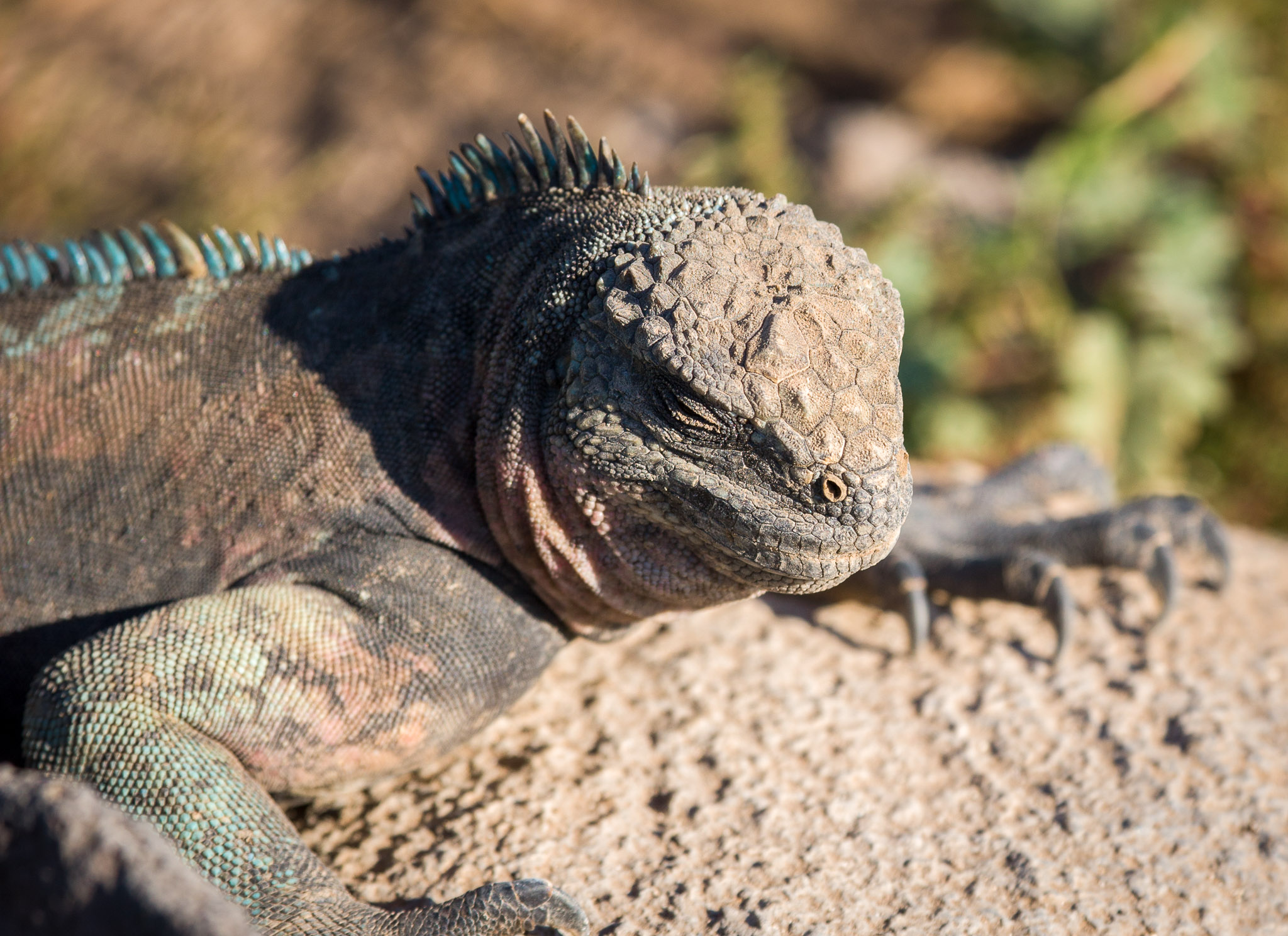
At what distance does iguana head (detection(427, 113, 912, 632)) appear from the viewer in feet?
7.84

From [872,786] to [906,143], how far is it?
26.4 ft

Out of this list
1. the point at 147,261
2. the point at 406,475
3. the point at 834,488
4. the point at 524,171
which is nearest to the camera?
the point at 834,488

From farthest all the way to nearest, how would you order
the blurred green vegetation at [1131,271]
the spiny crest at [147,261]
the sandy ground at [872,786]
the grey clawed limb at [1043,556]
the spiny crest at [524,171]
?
the blurred green vegetation at [1131,271]
the grey clawed limb at [1043,556]
the spiny crest at [147,261]
the spiny crest at [524,171]
the sandy ground at [872,786]

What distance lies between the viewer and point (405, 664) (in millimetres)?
2717

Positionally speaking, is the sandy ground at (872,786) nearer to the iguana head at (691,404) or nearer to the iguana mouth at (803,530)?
the iguana head at (691,404)

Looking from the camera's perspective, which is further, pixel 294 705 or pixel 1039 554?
pixel 1039 554

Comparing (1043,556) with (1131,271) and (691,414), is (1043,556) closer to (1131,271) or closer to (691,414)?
(691,414)

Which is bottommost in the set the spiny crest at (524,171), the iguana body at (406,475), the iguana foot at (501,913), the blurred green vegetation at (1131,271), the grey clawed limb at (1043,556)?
the iguana foot at (501,913)

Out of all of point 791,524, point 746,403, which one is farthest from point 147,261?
point 791,524

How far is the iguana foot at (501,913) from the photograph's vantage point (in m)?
2.42

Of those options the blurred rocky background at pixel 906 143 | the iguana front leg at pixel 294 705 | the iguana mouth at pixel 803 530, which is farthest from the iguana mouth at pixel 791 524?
the blurred rocky background at pixel 906 143

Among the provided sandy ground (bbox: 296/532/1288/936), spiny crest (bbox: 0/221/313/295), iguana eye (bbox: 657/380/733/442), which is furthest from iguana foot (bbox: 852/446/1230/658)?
spiny crest (bbox: 0/221/313/295)

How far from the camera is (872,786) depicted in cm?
304

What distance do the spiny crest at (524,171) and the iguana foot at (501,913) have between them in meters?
1.73
